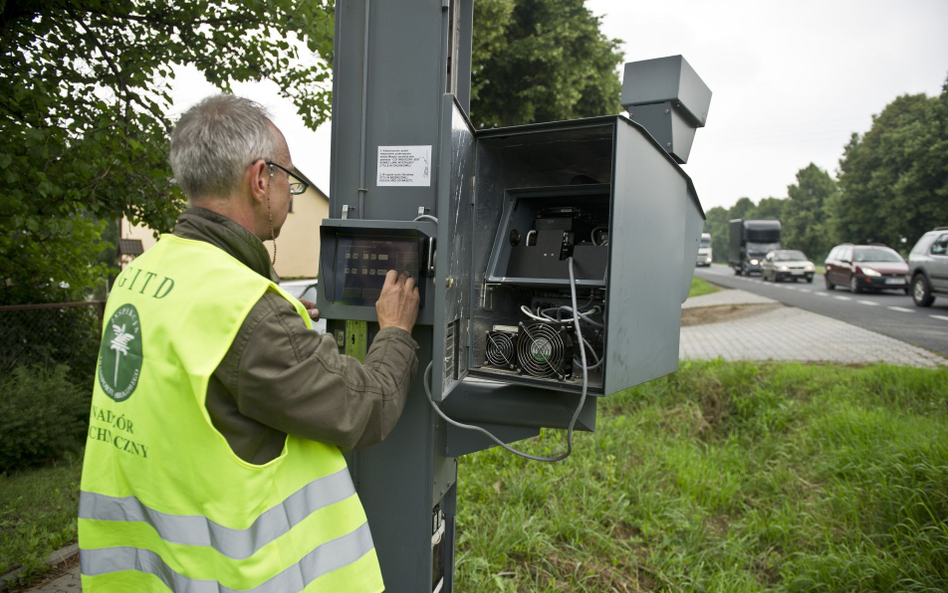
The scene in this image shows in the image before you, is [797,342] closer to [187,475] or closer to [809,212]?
[187,475]

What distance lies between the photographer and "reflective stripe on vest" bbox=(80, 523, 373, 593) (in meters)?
1.24

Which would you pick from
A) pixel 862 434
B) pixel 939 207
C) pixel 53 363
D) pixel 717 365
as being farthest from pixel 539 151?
pixel 939 207

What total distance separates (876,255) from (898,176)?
15176mm

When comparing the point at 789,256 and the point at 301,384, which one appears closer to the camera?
the point at 301,384

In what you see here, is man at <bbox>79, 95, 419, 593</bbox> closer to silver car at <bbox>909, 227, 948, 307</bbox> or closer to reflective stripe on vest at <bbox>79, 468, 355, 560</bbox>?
reflective stripe on vest at <bbox>79, 468, 355, 560</bbox>

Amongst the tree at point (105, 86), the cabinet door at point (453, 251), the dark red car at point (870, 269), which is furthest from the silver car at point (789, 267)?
the cabinet door at point (453, 251)

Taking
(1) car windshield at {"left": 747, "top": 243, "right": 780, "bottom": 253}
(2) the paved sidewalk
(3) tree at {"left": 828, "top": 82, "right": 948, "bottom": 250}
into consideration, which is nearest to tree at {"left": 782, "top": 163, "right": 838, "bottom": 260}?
(3) tree at {"left": 828, "top": 82, "right": 948, "bottom": 250}

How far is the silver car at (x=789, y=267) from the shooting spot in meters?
20.9

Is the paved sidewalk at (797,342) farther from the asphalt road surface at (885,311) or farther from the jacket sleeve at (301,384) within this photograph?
the jacket sleeve at (301,384)

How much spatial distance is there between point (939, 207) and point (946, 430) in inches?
949

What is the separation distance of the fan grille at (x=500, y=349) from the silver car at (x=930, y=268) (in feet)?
41.4

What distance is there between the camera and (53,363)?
5496 mm

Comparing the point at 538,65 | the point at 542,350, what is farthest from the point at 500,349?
the point at 538,65

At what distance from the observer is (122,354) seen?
1294 mm
